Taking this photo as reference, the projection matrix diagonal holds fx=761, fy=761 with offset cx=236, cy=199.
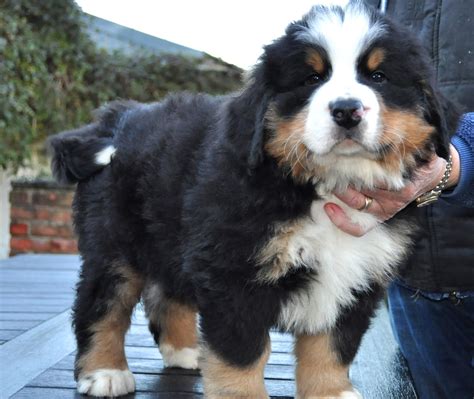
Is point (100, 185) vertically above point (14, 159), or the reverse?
point (100, 185)

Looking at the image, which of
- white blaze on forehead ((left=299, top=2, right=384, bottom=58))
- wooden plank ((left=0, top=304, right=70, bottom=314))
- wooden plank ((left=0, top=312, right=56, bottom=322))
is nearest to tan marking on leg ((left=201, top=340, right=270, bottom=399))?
white blaze on forehead ((left=299, top=2, right=384, bottom=58))

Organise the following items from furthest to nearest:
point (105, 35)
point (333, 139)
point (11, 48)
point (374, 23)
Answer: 1. point (105, 35)
2. point (11, 48)
3. point (374, 23)
4. point (333, 139)

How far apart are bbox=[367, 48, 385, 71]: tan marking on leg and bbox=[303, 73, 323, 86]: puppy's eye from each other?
155 millimetres

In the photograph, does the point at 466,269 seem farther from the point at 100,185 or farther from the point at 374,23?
the point at 100,185

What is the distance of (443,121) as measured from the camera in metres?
2.41

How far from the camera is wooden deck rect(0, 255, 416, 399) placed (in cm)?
304

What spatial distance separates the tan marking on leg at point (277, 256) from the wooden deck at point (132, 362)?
0.78 meters

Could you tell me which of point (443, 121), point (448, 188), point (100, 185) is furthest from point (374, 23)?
point (100, 185)

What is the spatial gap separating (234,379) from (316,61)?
1.05 m

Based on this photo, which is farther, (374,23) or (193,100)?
(193,100)

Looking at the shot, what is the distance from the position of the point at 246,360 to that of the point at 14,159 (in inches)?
288

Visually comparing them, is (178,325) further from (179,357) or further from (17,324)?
(17,324)

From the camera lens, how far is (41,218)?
8.95m

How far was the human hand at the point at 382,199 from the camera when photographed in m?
2.44
